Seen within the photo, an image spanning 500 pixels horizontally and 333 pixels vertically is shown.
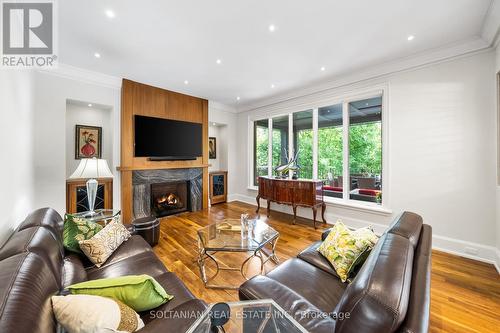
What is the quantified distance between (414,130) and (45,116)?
5.68 m

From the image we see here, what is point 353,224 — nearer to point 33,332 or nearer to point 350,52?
point 350,52

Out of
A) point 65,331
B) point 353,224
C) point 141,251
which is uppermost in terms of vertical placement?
point 65,331

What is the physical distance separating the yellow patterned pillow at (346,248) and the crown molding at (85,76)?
4.44 meters

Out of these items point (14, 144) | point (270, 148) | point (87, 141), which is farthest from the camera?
point (270, 148)

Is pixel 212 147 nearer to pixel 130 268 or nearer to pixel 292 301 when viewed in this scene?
pixel 130 268

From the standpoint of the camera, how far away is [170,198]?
473cm

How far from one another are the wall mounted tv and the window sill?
320 centimetres

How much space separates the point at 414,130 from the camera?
3.04 metres

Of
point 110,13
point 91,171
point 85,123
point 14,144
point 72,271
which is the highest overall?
point 110,13

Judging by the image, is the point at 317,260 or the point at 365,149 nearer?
the point at 317,260

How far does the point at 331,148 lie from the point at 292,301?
3.43m

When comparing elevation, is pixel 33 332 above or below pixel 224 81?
below

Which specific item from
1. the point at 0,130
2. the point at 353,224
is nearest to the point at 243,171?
the point at 353,224

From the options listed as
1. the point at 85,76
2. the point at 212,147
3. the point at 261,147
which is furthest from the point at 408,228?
the point at 212,147
